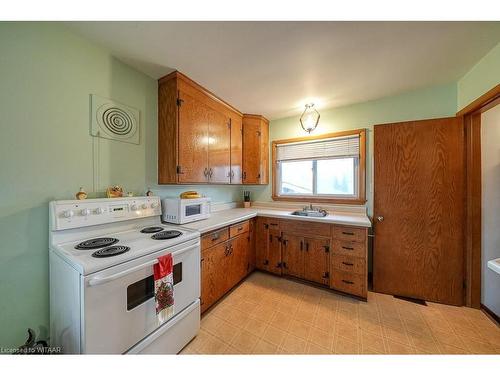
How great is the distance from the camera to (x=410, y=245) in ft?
6.31

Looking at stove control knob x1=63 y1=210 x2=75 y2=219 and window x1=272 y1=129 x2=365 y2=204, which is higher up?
window x1=272 y1=129 x2=365 y2=204

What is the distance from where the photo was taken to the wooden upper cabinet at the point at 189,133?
1.73m

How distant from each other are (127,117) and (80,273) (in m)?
1.32

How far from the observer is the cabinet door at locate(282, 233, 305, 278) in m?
2.18

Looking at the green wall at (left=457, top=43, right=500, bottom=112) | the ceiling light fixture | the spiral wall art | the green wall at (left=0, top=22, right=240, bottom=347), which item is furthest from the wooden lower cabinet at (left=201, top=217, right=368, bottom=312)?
the green wall at (left=457, top=43, right=500, bottom=112)

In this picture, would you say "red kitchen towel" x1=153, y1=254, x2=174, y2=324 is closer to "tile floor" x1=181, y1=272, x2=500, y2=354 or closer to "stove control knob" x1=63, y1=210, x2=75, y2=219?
"tile floor" x1=181, y1=272, x2=500, y2=354

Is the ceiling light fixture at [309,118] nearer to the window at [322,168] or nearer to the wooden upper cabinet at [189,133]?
the window at [322,168]

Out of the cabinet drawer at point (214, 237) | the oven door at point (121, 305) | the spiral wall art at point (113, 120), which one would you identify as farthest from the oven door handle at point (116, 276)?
the spiral wall art at point (113, 120)

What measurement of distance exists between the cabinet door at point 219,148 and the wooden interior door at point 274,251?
939 millimetres

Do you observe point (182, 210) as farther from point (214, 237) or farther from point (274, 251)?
point (274, 251)

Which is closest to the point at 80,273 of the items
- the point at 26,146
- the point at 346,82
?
the point at 26,146

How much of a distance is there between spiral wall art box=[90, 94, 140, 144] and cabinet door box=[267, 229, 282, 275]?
186cm

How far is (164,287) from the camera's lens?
1.13 m

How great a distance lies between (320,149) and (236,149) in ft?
4.07
